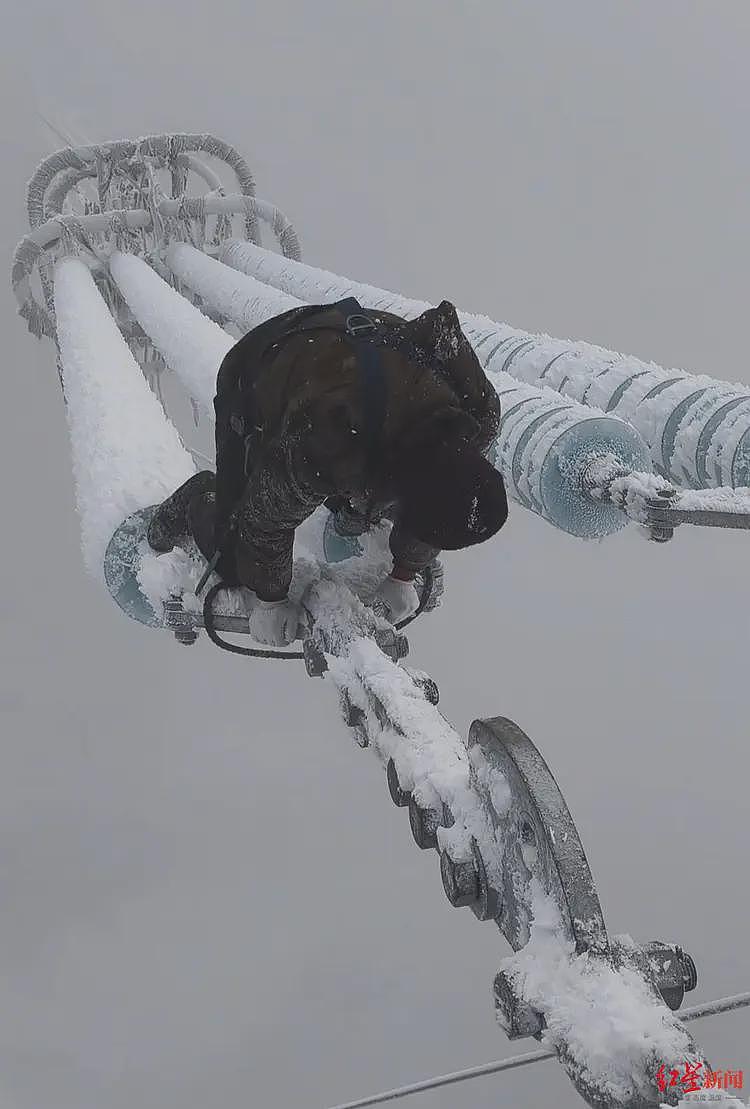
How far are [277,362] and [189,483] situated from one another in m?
1.59

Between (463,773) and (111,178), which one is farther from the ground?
(111,178)

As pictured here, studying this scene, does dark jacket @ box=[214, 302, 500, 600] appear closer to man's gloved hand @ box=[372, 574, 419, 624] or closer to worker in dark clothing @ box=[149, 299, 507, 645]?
worker in dark clothing @ box=[149, 299, 507, 645]

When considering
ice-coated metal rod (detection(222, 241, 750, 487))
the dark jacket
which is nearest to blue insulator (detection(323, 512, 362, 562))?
the dark jacket

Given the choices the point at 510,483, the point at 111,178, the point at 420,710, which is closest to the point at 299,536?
the point at 510,483

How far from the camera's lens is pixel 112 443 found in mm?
6125

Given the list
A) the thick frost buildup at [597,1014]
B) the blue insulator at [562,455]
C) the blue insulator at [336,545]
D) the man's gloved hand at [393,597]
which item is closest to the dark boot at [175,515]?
the blue insulator at [336,545]

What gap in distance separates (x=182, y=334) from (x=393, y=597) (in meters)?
5.97

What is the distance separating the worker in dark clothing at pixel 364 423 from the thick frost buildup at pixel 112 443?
1648 millimetres

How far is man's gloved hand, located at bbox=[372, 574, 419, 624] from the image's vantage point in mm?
4414

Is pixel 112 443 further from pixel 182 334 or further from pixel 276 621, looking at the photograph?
pixel 182 334

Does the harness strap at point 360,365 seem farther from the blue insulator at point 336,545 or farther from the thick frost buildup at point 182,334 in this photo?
the thick frost buildup at point 182,334

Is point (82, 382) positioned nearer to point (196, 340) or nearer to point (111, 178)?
point (196, 340)

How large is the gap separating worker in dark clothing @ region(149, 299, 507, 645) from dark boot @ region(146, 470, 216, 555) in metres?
0.91

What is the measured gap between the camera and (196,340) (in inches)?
351
